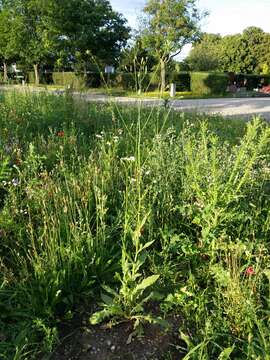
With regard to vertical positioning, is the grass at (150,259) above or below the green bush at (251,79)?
below

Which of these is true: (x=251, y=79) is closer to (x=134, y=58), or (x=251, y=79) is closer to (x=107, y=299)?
(x=134, y=58)

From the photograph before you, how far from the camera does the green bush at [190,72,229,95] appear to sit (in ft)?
86.5

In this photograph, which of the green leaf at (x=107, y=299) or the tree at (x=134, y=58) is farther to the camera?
the tree at (x=134, y=58)

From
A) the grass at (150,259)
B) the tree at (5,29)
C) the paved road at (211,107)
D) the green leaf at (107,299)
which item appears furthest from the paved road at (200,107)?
the tree at (5,29)

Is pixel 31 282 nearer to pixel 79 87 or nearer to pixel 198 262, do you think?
pixel 198 262

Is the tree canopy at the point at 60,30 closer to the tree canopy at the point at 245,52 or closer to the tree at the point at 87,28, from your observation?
the tree at the point at 87,28

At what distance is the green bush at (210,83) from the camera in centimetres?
2637

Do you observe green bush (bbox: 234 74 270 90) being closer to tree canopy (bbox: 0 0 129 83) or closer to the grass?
tree canopy (bbox: 0 0 129 83)

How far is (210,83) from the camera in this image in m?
26.8

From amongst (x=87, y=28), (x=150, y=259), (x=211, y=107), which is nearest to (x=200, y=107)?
(x=211, y=107)

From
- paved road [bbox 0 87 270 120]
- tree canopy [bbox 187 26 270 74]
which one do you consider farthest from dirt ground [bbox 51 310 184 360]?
tree canopy [bbox 187 26 270 74]

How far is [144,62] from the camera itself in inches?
95.4

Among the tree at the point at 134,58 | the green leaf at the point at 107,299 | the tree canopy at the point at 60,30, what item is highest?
the tree canopy at the point at 60,30

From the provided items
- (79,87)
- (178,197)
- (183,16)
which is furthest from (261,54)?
(178,197)
